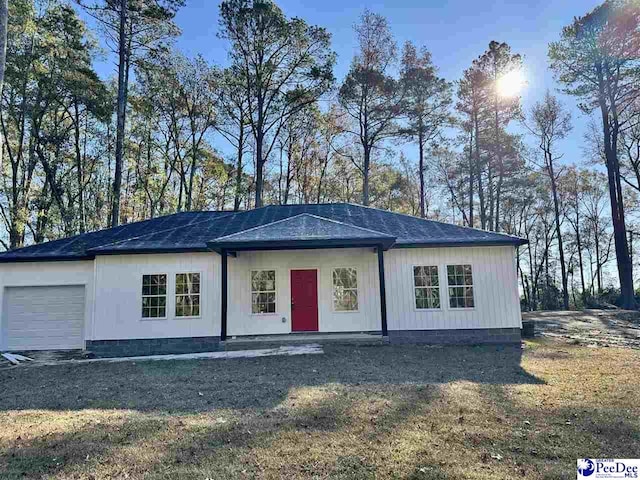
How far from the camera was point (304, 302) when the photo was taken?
1097 centimetres

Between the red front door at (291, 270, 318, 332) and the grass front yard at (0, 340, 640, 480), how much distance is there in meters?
2.96

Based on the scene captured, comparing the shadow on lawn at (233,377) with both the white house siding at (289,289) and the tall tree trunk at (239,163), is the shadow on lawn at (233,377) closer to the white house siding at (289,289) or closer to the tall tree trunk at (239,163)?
the white house siding at (289,289)

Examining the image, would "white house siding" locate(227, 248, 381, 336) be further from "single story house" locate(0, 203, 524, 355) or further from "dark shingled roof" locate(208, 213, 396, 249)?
"dark shingled roof" locate(208, 213, 396, 249)

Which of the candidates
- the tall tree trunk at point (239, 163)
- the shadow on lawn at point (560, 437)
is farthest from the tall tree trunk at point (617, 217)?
the tall tree trunk at point (239, 163)

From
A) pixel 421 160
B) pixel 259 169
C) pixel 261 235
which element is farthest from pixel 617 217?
pixel 261 235

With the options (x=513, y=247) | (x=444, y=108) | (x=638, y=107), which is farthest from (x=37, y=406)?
(x=638, y=107)

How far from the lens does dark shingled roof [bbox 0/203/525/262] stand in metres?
9.57

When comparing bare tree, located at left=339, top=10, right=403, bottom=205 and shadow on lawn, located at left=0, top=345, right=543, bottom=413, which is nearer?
shadow on lawn, located at left=0, top=345, right=543, bottom=413

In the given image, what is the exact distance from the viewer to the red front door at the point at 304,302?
1091 centimetres

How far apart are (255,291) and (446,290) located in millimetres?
5048

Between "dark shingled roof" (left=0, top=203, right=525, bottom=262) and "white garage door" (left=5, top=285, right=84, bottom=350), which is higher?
"dark shingled roof" (left=0, top=203, right=525, bottom=262)

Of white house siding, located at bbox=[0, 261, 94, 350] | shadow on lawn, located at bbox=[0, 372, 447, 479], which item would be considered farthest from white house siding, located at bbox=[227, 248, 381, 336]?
shadow on lawn, located at bbox=[0, 372, 447, 479]

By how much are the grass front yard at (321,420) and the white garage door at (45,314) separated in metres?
2.91

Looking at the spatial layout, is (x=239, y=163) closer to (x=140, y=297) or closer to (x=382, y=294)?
(x=140, y=297)
